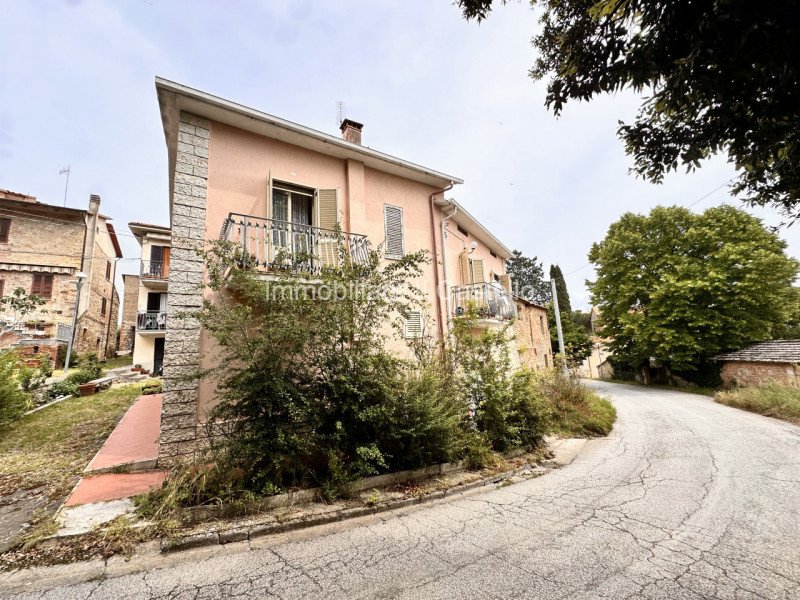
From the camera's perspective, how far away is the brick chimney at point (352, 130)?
34.2 ft

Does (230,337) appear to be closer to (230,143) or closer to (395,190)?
(230,143)

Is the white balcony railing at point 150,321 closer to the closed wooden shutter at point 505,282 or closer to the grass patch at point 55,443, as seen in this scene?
the grass patch at point 55,443

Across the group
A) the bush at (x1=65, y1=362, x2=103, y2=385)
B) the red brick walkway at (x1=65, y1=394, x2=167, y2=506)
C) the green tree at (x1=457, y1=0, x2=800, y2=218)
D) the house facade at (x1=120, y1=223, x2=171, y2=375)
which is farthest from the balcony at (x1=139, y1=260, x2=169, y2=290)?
the green tree at (x1=457, y1=0, x2=800, y2=218)

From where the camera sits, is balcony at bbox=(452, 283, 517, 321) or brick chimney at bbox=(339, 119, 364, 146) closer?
brick chimney at bbox=(339, 119, 364, 146)

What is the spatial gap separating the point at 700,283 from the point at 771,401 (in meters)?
8.25

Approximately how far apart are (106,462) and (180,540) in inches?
127

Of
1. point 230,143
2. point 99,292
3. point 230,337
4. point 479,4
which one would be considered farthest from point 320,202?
point 99,292

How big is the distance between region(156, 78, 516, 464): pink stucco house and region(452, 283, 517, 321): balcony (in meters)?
0.05

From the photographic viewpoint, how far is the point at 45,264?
752 inches

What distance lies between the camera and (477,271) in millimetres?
13398

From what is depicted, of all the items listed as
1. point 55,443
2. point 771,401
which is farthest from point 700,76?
point 771,401

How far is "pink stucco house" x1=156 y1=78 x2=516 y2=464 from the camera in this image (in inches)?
235

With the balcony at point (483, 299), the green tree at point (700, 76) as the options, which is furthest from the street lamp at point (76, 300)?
the green tree at point (700, 76)

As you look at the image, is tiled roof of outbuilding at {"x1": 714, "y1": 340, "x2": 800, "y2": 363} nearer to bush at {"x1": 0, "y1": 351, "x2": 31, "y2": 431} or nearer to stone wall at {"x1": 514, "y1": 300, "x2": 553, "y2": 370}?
stone wall at {"x1": 514, "y1": 300, "x2": 553, "y2": 370}
